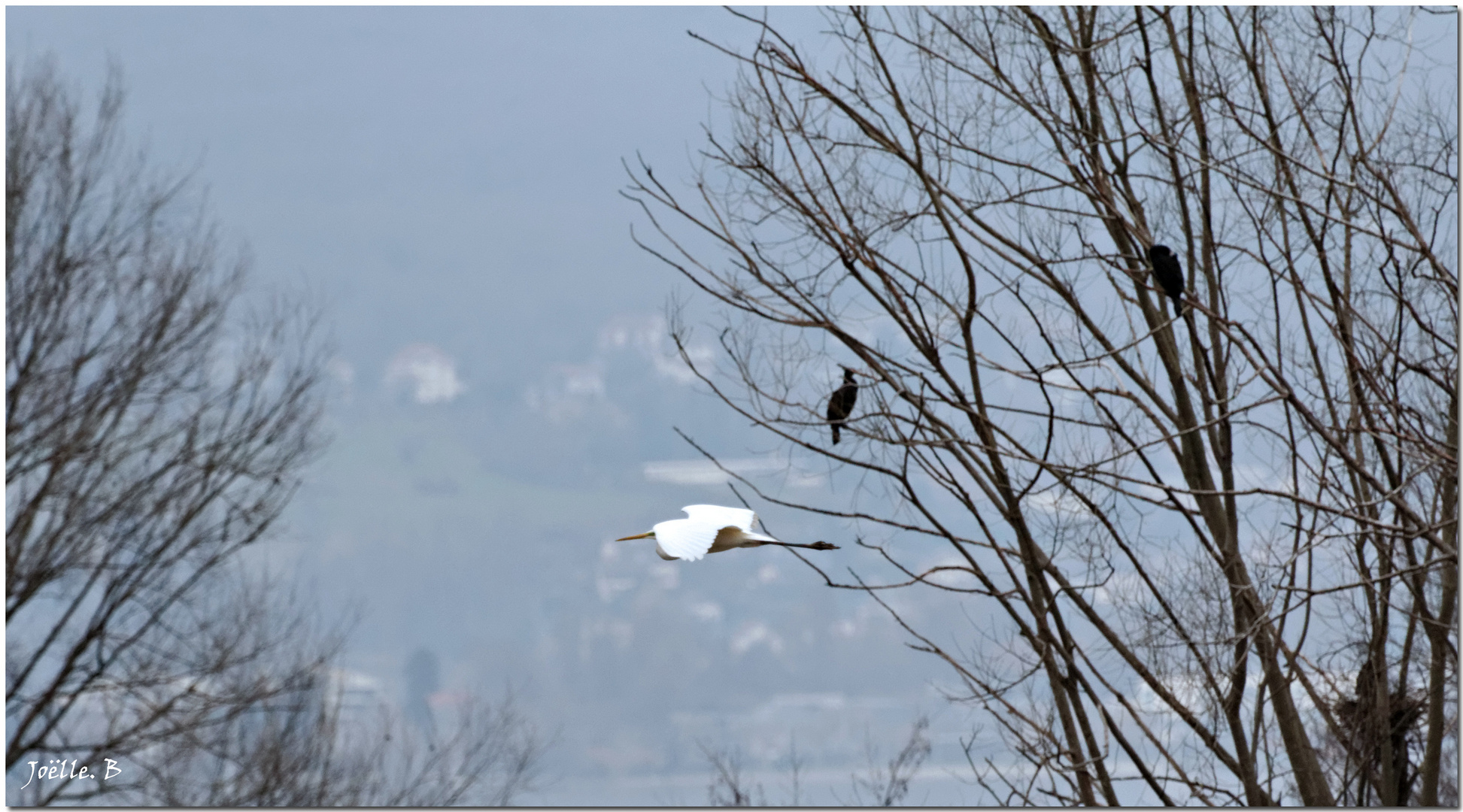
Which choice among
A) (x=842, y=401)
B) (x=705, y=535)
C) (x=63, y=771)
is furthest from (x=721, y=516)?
(x=63, y=771)

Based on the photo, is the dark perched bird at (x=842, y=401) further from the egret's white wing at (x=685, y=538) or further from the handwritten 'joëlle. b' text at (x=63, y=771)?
the handwritten 'joëlle. b' text at (x=63, y=771)

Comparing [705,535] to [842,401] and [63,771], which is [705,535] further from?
[63,771]

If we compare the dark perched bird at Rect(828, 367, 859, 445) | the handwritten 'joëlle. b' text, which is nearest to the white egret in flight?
the dark perched bird at Rect(828, 367, 859, 445)

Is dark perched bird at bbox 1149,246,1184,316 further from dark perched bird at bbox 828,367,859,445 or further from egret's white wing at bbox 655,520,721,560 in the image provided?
egret's white wing at bbox 655,520,721,560

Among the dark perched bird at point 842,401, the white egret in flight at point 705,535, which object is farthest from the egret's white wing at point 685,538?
the dark perched bird at point 842,401

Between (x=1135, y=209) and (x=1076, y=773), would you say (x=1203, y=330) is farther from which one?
(x=1076, y=773)

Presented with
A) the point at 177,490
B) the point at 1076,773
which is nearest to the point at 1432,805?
the point at 1076,773
